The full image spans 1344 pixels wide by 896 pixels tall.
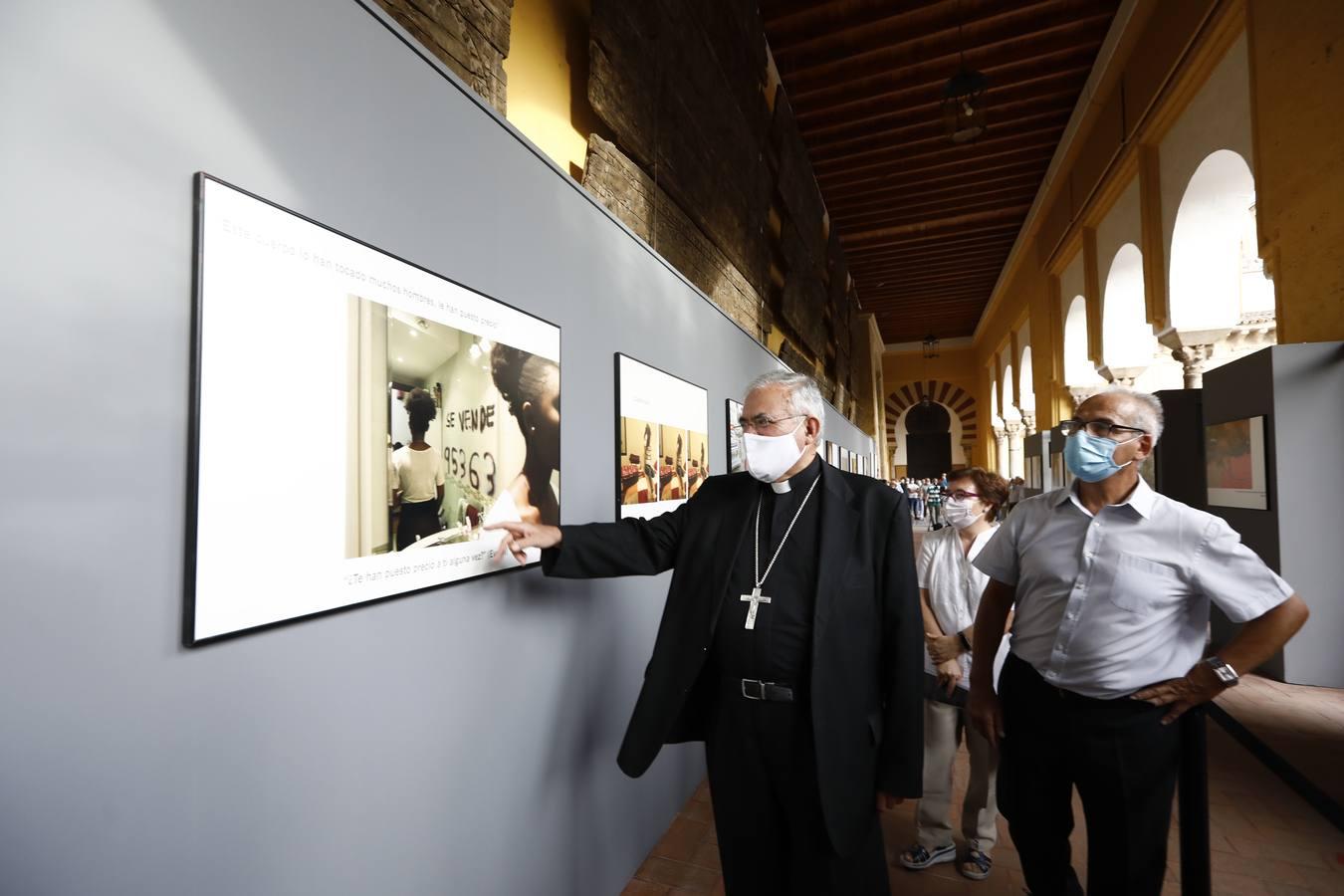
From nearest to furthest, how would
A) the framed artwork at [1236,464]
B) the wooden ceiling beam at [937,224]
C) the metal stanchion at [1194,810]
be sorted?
1. the metal stanchion at [1194,810]
2. the framed artwork at [1236,464]
3. the wooden ceiling beam at [937,224]

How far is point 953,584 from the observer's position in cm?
293

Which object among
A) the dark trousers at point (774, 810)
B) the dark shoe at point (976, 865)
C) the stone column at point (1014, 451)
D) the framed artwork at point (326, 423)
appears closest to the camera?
the framed artwork at point (326, 423)

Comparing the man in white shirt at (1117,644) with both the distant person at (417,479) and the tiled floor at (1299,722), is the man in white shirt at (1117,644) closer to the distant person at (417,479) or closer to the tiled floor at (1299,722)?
the distant person at (417,479)

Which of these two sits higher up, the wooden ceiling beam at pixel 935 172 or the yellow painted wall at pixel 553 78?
the wooden ceiling beam at pixel 935 172

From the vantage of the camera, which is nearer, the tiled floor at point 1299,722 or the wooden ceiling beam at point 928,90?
the tiled floor at point 1299,722

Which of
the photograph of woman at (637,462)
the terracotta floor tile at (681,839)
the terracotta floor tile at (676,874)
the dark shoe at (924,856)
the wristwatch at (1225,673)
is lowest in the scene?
the terracotta floor tile at (681,839)

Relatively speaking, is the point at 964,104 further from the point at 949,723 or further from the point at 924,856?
the point at 924,856

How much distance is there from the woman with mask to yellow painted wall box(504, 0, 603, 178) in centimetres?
258

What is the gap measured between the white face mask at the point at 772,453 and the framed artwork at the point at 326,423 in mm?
805

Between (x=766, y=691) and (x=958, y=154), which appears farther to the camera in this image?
(x=958, y=154)

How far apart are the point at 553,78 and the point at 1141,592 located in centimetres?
315

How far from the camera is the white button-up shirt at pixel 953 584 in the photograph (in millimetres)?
2887

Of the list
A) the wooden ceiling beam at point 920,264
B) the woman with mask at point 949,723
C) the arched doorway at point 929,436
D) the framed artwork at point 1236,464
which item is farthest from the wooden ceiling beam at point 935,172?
the arched doorway at point 929,436

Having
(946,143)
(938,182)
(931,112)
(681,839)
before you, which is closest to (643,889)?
(681,839)
